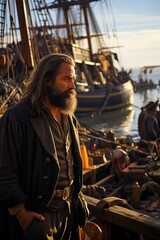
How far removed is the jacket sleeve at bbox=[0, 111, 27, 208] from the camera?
2.00 m

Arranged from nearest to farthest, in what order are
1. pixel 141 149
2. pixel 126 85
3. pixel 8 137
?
pixel 8 137 → pixel 141 149 → pixel 126 85

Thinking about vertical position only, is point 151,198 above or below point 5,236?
below

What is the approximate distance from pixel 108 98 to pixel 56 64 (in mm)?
30765

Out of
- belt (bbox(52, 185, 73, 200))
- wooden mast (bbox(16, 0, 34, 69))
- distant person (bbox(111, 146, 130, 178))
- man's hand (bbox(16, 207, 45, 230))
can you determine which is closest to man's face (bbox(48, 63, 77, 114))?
belt (bbox(52, 185, 73, 200))

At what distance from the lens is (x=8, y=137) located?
2.05 m

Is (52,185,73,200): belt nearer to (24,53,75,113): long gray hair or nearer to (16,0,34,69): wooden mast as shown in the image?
(24,53,75,113): long gray hair

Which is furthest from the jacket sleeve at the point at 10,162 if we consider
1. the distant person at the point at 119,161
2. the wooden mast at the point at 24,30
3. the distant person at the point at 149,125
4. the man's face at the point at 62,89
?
the distant person at the point at 149,125

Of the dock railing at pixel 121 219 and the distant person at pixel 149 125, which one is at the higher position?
the dock railing at pixel 121 219

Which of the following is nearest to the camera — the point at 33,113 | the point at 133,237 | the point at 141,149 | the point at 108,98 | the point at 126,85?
the point at 33,113

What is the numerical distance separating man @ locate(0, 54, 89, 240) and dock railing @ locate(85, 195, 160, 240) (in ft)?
2.76

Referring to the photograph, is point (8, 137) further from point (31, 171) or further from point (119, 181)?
point (119, 181)

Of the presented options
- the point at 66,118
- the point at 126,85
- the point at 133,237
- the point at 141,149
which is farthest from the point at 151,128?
the point at 126,85

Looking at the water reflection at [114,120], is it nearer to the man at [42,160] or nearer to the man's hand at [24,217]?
the man at [42,160]

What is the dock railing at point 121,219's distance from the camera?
9.70 ft
